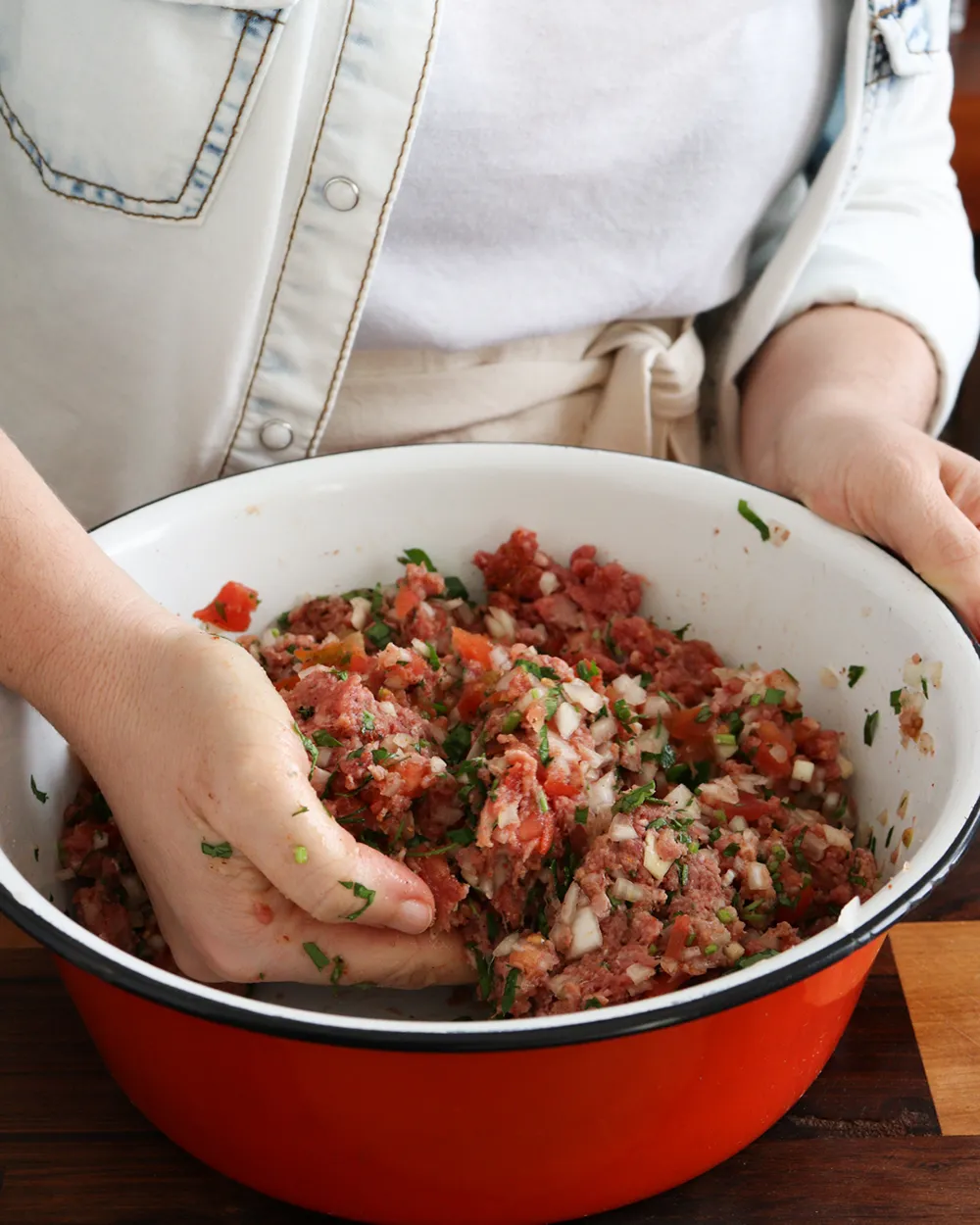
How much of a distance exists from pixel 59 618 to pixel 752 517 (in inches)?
27.4

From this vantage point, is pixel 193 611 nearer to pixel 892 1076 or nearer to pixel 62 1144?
pixel 62 1144

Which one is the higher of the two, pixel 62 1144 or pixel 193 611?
pixel 193 611

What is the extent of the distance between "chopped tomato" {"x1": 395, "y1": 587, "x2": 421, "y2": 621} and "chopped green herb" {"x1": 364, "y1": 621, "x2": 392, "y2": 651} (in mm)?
21

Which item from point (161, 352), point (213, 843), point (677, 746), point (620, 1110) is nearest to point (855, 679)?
point (677, 746)

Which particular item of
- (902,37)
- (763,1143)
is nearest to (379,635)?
(763,1143)

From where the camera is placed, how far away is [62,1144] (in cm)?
94

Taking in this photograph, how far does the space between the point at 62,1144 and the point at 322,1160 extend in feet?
0.83

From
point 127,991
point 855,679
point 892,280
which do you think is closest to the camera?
point 127,991

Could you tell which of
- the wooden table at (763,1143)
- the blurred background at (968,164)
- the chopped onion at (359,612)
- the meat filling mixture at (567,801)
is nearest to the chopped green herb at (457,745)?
the meat filling mixture at (567,801)

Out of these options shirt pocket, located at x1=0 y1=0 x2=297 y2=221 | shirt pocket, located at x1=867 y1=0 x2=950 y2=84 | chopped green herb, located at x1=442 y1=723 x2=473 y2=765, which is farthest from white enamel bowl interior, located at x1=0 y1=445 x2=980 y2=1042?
shirt pocket, located at x1=867 y1=0 x2=950 y2=84

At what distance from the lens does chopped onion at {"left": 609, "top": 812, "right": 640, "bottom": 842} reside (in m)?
0.96

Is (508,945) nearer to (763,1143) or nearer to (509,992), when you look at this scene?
(509,992)

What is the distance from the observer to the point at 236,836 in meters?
0.82

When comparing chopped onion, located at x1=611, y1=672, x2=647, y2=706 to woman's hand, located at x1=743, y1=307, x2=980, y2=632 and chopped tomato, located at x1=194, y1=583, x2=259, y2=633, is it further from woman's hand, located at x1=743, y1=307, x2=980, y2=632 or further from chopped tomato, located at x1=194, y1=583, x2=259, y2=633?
chopped tomato, located at x1=194, y1=583, x2=259, y2=633
